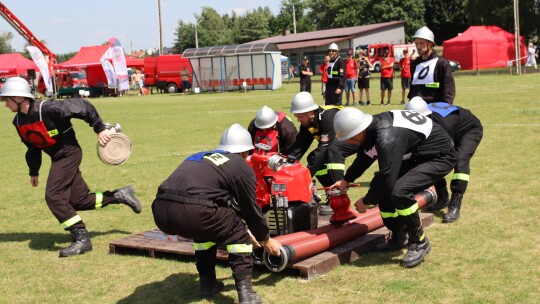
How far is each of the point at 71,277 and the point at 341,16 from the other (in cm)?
8676

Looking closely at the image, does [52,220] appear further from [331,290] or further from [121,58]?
[121,58]

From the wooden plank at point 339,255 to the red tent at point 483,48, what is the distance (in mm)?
46156

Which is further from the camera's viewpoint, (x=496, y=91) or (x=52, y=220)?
(x=496, y=91)

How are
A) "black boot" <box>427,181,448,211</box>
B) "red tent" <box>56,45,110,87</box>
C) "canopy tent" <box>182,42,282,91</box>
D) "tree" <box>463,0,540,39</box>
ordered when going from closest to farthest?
"black boot" <box>427,181,448,211</box>, "canopy tent" <box>182,42,282,91</box>, "red tent" <box>56,45,110,87</box>, "tree" <box>463,0,540,39</box>

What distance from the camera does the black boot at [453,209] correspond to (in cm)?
771

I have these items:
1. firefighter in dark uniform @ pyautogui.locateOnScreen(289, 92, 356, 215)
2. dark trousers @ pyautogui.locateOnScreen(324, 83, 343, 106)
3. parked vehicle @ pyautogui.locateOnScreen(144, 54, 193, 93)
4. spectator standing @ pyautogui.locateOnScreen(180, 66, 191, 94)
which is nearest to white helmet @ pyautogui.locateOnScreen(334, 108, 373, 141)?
firefighter in dark uniform @ pyautogui.locateOnScreen(289, 92, 356, 215)

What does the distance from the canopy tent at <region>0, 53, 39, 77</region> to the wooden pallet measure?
52.5m

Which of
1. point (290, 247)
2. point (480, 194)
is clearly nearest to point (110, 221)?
point (290, 247)

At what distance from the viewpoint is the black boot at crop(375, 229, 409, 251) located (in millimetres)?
6711

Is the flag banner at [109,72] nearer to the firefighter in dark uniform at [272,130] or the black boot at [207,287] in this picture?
the firefighter in dark uniform at [272,130]

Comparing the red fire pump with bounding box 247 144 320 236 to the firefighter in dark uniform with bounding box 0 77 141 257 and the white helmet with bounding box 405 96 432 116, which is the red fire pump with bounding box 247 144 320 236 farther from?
→ the firefighter in dark uniform with bounding box 0 77 141 257

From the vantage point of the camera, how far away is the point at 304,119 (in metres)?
7.96

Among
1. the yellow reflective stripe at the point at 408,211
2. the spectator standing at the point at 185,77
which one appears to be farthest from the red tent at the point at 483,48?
the yellow reflective stripe at the point at 408,211

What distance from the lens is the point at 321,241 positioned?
6.26 meters
